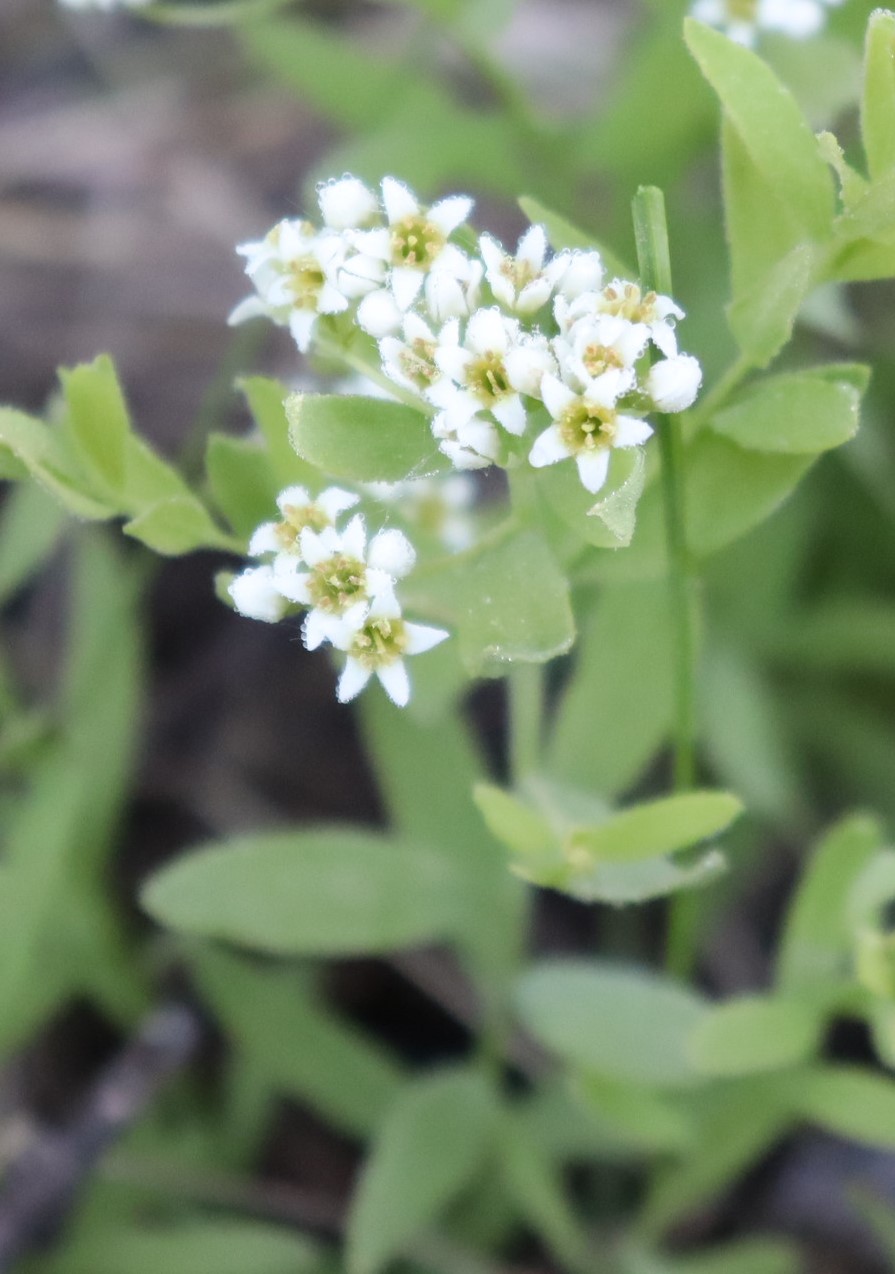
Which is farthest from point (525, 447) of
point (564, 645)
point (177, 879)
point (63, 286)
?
point (63, 286)

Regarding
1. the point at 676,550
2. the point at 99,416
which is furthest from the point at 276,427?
the point at 676,550

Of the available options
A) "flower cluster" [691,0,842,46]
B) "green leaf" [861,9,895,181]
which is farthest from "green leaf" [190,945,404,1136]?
"flower cluster" [691,0,842,46]

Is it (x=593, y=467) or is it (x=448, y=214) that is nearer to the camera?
(x=593, y=467)

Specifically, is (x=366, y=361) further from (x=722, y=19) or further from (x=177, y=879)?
(x=722, y=19)

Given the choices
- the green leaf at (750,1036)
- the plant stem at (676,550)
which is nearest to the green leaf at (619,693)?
the plant stem at (676,550)

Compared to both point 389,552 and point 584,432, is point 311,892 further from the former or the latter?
point 584,432

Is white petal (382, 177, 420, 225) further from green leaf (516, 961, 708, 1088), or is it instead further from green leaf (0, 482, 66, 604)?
green leaf (516, 961, 708, 1088)
